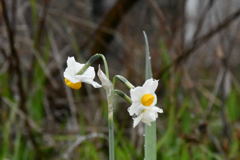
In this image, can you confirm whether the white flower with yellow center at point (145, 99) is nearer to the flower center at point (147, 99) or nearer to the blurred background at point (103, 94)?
the flower center at point (147, 99)

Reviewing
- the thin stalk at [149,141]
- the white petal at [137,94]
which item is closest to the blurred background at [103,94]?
the thin stalk at [149,141]

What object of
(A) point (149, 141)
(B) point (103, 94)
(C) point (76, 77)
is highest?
(B) point (103, 94)

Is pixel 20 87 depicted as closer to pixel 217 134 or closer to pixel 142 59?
pixel 217 134

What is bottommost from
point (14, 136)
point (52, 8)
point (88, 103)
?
point (14, 136)

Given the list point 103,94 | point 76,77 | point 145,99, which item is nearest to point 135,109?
point 145,99

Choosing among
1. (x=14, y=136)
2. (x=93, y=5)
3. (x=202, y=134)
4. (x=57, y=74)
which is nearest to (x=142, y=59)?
(x=93, y=5)

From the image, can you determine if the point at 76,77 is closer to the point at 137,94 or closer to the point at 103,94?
the point at 137,94
